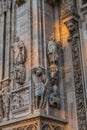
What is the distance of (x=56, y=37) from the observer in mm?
12383

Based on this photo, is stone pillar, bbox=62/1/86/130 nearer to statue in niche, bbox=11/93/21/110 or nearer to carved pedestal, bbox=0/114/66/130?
carved pedestal, bbox=0/114/66/130

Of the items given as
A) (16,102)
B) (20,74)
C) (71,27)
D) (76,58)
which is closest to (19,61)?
(20,74)

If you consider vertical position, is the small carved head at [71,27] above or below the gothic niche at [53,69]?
above

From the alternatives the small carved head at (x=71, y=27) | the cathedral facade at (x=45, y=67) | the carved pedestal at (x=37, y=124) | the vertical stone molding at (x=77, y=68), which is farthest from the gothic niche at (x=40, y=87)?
the small carved head at (x=71, y=27)

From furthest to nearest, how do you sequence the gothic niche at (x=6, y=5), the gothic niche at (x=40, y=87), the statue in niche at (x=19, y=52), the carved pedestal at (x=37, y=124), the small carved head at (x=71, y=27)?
1. the gothic niche at (x=6, y=5)
2. the small carved head at (x=71, y=27)
3. the statue in niche at (x=19, y=52)
4. the gothic niche at (x=40, y=87)
5. the carved pedestal at (x=37, y=124)

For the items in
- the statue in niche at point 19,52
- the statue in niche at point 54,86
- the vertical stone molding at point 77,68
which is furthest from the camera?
the statue in niche at point 19,52

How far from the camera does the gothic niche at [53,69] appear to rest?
1101cm

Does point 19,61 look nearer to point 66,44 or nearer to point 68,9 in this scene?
point 66,44

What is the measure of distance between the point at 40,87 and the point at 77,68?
1713 mm

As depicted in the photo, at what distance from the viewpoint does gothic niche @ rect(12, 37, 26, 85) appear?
11.4 metres

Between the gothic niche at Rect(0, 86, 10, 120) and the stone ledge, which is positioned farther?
the gothic niche at Rect(0, 86, 10, 120)

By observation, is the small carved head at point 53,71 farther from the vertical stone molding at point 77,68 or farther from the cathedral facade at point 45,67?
the vertical stone molding at point 77,68

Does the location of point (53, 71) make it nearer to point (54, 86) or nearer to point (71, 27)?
point (54, 86)

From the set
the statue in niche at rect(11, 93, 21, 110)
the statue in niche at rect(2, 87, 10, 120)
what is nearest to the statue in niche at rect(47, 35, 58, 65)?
the statue in niche at rect(11, 93, 21, 110)
